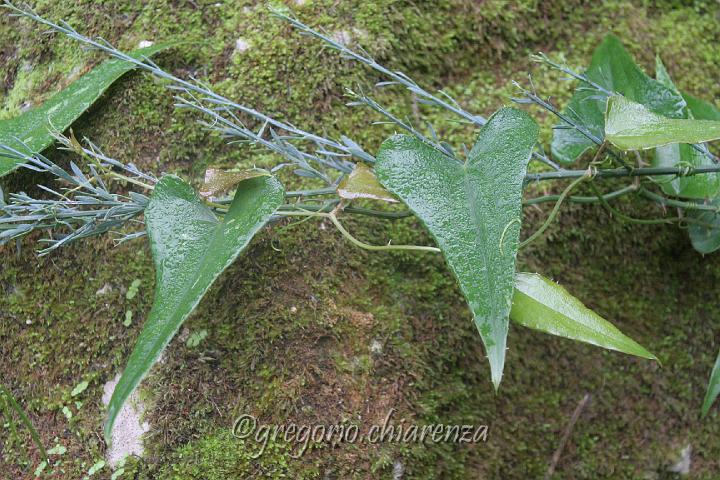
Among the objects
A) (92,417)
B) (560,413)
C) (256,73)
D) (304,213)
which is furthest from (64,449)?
(560,413)

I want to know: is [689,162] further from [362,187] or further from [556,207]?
[362,187]

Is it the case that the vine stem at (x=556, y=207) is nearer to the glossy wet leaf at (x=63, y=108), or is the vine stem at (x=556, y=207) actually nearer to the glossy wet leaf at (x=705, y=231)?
the glossy wet leaf at (x=705, y=231)

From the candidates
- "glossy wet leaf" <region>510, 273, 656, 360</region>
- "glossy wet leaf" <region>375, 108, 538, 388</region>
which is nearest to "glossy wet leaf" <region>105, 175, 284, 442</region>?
"glossy wet leaf" <region>375, 108, 538, 388</region>

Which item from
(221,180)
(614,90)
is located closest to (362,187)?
(221,180)

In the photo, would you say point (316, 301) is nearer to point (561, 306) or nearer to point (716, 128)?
point (561, 306)

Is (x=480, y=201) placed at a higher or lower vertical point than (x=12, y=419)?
higher
